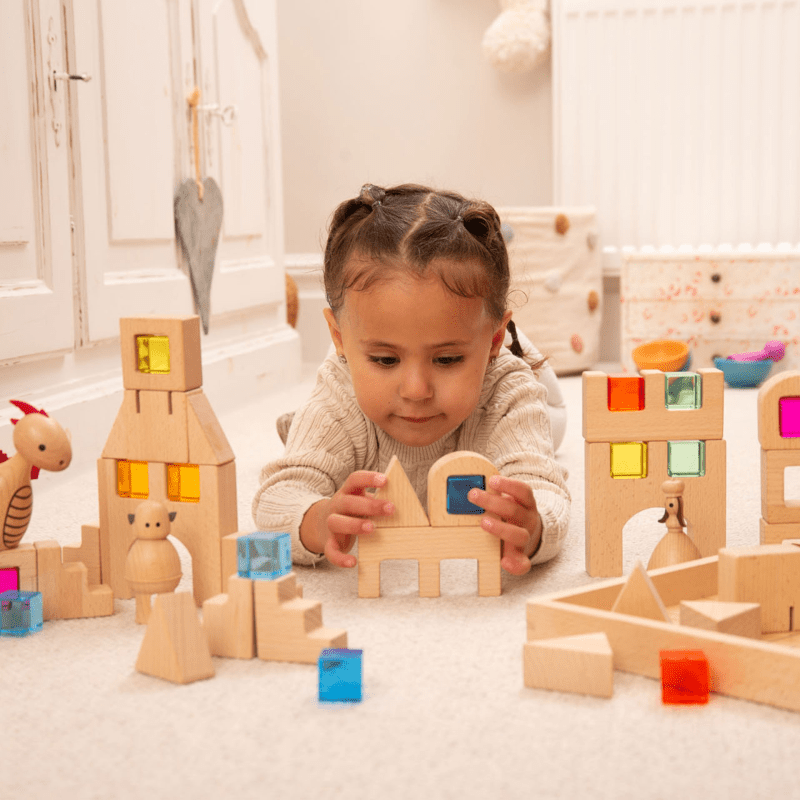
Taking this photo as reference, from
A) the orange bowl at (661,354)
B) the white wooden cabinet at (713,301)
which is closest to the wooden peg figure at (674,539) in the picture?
the orange bowl at (661,354)

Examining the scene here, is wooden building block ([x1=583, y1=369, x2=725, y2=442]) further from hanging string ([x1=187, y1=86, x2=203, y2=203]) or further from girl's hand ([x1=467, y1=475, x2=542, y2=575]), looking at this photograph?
hanging string ([x1=187, y1=86, x2=203, y2=203])

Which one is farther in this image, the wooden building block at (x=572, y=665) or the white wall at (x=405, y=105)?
the white wall at (x=405, y=105)

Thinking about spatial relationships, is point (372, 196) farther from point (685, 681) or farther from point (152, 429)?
point (685, 681)

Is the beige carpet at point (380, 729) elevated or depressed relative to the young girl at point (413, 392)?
depressed

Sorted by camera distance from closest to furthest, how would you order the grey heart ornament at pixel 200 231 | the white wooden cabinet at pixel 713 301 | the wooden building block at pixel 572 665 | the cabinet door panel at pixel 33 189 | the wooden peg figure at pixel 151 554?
the wooden building block at pixel 572 665
the wooden peg figure at pixel 151 554
the cabinet door panel at pixel 33 189
the grey heart ornament at pixel 200 231
the white wooden cabinet at pixel 713 301

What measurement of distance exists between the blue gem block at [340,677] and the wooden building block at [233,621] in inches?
3.5

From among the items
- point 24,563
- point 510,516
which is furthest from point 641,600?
point 24,563

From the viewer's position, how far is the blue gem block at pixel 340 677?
632 mm

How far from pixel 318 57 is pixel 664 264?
114 centimetres

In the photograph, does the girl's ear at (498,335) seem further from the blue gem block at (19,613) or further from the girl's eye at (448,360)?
the blue gem block at (19,613)

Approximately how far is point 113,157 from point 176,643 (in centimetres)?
116

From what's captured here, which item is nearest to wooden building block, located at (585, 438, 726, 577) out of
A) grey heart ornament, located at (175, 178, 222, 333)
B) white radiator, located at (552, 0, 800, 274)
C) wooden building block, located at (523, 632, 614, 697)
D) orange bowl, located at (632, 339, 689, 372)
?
wooden building block, located at (523, 632, 614, 697)

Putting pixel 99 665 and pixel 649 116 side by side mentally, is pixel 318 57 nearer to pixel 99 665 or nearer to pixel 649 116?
pixel 649 116

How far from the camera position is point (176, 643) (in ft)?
2.19
